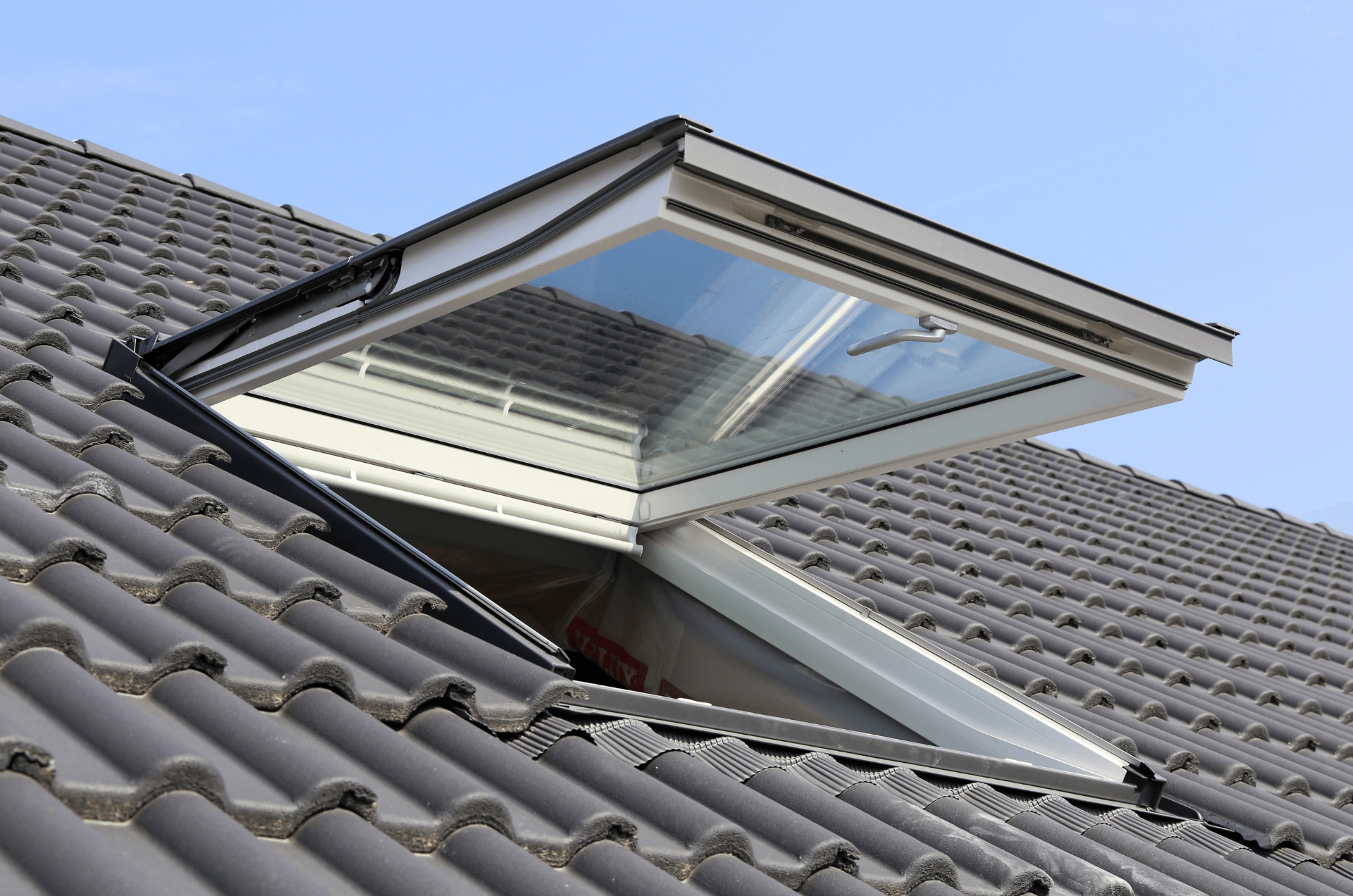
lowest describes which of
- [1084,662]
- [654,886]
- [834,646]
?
[654,886]

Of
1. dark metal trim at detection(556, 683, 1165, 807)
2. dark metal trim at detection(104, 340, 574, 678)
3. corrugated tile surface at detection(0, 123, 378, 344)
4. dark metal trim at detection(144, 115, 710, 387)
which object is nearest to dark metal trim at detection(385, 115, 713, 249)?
dark metal trim at detection(144, 115, 710, 387)

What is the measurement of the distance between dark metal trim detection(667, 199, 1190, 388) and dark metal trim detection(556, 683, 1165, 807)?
977 mm

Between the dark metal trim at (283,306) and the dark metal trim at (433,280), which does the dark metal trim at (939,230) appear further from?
the dark metal trim at (283,306)

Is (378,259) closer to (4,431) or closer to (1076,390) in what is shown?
(4,431)

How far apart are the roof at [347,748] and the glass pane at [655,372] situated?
54cm

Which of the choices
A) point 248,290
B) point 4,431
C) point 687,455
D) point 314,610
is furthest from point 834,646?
point 248,290

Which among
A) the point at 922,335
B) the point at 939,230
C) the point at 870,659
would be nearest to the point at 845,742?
the point at 870,659

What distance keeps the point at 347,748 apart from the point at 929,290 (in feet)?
4.46

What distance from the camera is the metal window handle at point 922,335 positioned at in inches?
88.7

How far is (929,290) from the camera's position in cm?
221

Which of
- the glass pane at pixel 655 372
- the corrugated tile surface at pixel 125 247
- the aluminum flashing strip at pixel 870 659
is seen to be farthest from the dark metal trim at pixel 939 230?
the corrugated tile surface at pixel 125 247

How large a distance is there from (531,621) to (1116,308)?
2479 millimetres

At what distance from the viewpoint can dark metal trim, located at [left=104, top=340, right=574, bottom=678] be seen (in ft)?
7.63

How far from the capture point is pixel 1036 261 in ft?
7.47
